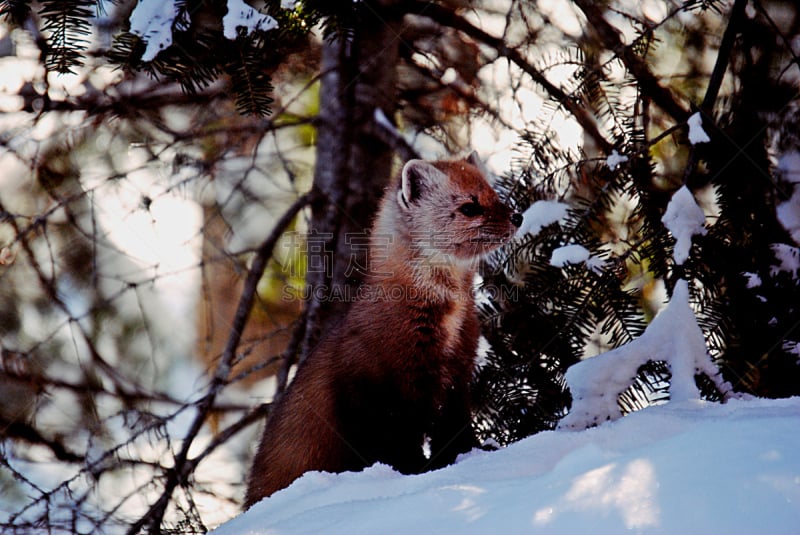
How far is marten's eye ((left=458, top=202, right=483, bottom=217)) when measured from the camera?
10.3 ft

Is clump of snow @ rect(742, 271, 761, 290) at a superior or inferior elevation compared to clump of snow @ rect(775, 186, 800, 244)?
inferior

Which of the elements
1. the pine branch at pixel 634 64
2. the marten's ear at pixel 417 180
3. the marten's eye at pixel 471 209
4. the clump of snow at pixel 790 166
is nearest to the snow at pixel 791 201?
the clump of snow at pixel 790 166

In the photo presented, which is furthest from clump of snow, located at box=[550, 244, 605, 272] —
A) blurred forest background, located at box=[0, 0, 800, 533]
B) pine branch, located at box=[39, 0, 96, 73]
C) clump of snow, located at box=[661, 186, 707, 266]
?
pine branch, located at box=[39, 0, 96, 73]

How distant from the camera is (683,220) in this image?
2391 mm

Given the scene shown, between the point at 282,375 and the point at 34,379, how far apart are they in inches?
46.4

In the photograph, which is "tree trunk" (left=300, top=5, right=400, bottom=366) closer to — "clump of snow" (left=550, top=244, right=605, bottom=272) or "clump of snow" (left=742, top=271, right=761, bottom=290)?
"clump of snow" (left=550, top=244, right=605, bottom=272)

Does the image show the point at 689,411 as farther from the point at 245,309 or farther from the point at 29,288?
the point at 29,288

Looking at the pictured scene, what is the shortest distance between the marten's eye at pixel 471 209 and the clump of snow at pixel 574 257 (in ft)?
1.83

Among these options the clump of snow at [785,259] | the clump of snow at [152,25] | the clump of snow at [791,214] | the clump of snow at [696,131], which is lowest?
the clump of snow at [785,259]

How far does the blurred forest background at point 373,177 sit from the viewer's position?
2.55 m

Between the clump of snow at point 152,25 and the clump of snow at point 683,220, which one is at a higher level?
the clump of snow at point 152,25

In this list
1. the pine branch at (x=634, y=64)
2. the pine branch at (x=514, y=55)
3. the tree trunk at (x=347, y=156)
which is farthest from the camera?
the tree trunk at (x=347, y=156)

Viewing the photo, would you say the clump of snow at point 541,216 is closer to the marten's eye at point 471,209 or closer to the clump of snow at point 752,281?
the marten's eye at point 471,209

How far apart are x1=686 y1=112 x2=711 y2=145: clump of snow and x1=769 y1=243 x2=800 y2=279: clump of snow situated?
1.54 feet
